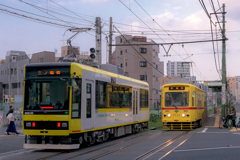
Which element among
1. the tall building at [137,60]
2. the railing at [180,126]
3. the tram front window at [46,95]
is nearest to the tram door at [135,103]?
the railing at [180,126]

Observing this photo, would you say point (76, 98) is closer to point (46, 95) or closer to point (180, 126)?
point (46, 95)

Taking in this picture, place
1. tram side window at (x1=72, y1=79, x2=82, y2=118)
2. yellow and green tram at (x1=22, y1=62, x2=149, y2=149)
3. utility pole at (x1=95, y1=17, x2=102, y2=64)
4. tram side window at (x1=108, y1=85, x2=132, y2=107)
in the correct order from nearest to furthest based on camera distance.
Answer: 1. yellow and green tram at (x1=22, y1=62, x2=149, y2=149)
2. tram side window at (x1=72, y1=79, x2=82, y2=118)
3. tram side window at (x1=108, y1=85, x2=132, y2=107)
4. utility pole at (x1=95, y1=17, x2=102, y2=64)

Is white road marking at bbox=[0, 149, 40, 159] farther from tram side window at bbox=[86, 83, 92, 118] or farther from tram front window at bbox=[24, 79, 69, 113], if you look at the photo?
tram side window at bbox=[86, 83, 92, 118]

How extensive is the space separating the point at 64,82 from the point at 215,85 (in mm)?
24228

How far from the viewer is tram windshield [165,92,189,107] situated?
2074 cm

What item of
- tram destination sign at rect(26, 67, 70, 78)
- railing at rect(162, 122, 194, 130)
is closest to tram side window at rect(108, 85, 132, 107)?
tram destination sign at rect(26, 67, 70, 78)

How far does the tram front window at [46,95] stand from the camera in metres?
11.4

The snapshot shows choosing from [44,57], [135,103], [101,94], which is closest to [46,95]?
[101,94]

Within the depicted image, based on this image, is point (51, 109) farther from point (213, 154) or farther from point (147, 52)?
point (147, 52)

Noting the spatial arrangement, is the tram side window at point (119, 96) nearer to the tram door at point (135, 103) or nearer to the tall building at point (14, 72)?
the tram door at point (135, 103)

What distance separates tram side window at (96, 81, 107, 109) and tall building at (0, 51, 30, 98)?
4926cm

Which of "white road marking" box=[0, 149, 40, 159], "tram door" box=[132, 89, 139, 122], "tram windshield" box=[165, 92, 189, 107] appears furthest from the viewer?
"tram windshield" box=[165, 92, 189, 107]

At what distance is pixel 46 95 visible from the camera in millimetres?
11641

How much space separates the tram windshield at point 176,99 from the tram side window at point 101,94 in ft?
24.9
